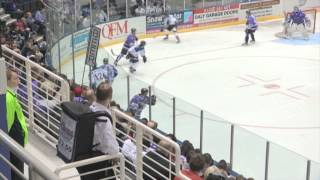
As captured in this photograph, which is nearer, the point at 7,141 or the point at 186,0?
the point at 7,141

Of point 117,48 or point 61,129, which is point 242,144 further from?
point 117,48

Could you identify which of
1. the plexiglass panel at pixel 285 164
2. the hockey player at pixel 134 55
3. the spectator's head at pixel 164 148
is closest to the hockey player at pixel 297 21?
the hockey player at pixel 134 55

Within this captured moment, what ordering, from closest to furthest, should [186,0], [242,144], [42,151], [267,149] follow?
[42,151], [267,149], [242,144], [186,0]

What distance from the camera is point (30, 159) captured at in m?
2.10

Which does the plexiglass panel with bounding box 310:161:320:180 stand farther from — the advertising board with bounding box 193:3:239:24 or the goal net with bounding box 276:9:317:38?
the advertising board with bounding box 193:3:239:24

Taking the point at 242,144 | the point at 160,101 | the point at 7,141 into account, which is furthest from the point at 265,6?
the point at 7,141

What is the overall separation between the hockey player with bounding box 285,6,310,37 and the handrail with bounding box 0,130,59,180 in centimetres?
1713

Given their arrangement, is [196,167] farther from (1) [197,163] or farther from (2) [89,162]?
(2) [89,162]

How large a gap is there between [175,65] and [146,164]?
11.1 meters

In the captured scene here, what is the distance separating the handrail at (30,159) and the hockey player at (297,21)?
17.1 m

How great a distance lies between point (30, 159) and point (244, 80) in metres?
11.9

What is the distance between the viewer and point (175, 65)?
15102 mm

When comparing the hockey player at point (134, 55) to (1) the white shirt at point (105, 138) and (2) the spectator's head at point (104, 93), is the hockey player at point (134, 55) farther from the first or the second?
(1) the white shirt at point (105, 138)

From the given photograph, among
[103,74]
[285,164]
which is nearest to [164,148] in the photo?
[285,164]
